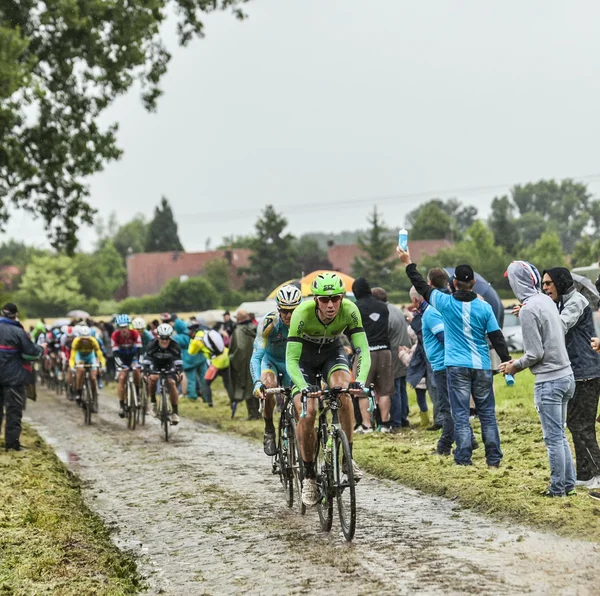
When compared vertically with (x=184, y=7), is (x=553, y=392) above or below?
below

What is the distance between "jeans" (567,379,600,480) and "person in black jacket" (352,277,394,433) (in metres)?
6.17

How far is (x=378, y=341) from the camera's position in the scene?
1648 centimetres

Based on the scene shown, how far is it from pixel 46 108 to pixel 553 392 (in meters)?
22.4

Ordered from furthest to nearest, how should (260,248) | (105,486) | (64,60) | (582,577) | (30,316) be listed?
(30,316) < (260,248) < (64,60) < (105,486) < (582,577)

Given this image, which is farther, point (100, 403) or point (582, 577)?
point (100, 403)

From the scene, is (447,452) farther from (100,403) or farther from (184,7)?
(184,7)

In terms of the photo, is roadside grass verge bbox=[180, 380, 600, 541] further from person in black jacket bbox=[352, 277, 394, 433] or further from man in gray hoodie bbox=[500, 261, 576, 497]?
person in black jacket bbox=[352, 277, 394, 433]

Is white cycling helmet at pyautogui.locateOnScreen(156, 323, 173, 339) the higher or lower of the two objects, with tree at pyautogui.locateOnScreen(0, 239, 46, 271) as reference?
lower

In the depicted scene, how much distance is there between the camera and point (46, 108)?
96.3 feet

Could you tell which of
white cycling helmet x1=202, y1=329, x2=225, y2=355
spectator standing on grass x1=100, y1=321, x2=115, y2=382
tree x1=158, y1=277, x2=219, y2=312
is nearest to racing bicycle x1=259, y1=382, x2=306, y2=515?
white cycling helmet x1=202, y1=329, x2=225, y2=355

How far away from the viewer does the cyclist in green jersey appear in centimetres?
919

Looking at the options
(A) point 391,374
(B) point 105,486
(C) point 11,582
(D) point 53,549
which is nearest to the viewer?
(C) point 11,582

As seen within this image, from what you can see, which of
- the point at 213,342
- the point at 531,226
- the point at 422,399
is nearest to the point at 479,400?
the point at 422,399

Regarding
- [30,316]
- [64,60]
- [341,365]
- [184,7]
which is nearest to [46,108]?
[64,60]
